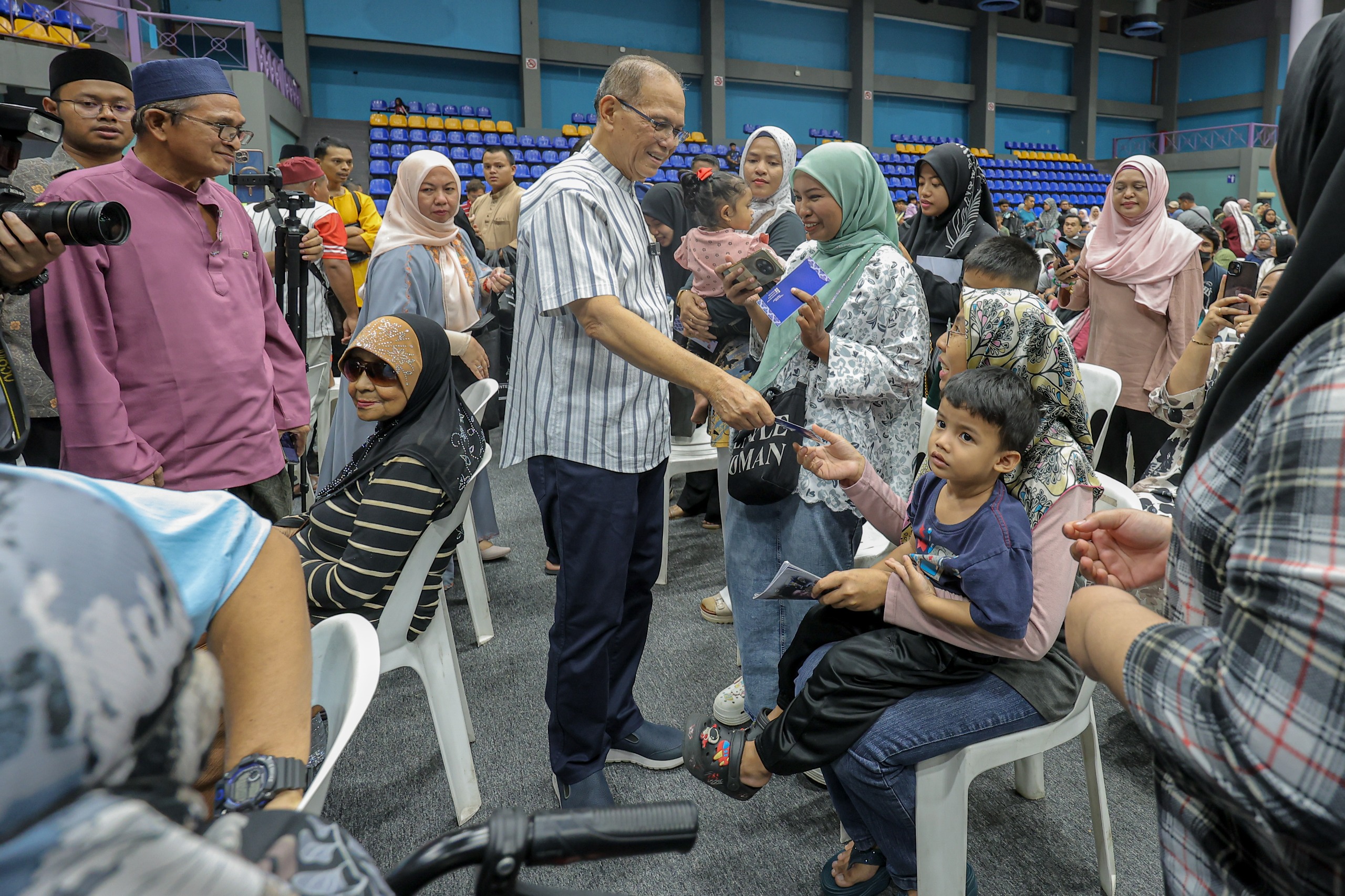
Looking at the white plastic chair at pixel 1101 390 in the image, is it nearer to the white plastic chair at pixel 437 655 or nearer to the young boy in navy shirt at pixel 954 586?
the young boy in navy shirt at pixel 954 586

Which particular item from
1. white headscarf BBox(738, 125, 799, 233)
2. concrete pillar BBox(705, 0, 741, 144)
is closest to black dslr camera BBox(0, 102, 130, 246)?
white headscarf BBox(738, 125, 799, 233)

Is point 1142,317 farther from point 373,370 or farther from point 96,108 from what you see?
point 96,108

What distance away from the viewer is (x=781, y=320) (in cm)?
176

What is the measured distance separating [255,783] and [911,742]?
95cm

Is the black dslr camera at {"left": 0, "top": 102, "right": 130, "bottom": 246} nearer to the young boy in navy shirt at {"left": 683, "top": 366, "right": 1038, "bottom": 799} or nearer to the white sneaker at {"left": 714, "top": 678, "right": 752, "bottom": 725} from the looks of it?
the young boy in navy shirt at {"left": 683, "top": 366, "right": 1038, "bottom": 799}

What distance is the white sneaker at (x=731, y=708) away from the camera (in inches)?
86.9

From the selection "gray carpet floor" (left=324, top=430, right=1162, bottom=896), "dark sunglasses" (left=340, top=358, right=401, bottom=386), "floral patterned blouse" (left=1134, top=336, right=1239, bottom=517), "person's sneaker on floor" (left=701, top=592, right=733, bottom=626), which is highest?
"dark sunglasses" (left=340, top=358, right=401, bottom=386)

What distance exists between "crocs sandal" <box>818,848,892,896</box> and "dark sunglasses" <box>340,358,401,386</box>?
144 cm

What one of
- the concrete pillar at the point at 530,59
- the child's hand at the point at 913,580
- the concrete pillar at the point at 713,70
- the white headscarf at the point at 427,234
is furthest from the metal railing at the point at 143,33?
the child's hand at the point at 913,580

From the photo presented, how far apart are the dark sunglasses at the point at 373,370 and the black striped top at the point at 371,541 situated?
24 centimetres

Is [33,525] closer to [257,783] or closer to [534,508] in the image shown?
[257,783]

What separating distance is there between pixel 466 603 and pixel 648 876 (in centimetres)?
159

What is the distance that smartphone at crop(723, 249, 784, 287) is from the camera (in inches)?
75.5

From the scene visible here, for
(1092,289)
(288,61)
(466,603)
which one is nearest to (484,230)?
(466,603)
